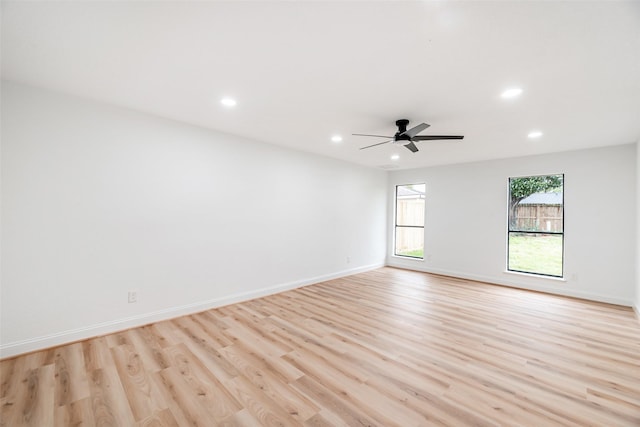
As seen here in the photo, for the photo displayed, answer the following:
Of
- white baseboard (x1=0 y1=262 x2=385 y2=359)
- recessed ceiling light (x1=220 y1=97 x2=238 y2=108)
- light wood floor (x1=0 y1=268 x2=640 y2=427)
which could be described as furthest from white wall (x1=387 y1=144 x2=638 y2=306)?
recessed ceiling light (x1=220 y1=97 x2=238 y2=108)

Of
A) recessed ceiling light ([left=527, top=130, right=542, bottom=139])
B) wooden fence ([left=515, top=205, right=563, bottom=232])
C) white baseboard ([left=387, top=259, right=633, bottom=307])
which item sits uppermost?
recessed ceiling light ([left=527, top=130, right=542, bottom=139])

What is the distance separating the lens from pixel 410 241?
22.7 ft

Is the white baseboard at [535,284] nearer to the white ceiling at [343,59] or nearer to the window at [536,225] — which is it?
the window at [536,225]

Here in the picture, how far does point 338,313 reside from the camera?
3.71 meters

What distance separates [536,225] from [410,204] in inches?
101

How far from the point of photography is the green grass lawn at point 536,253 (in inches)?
192

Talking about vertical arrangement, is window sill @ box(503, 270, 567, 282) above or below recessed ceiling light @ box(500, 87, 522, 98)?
below

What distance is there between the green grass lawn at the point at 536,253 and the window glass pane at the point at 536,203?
6.8 inches

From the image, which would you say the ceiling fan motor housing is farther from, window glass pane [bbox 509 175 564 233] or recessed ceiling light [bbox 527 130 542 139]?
window glass pane [bbox 509 175 564 233]

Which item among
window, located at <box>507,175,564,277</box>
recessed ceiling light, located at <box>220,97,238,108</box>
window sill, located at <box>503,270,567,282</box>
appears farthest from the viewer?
window, located at <box>507,175,564,277</box>

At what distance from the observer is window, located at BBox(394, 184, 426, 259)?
6664 millimetres

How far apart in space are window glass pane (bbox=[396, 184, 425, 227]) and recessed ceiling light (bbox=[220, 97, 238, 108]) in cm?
501

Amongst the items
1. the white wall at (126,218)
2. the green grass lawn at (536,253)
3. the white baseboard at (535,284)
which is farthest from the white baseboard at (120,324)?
the green grass lawn at (536,253)

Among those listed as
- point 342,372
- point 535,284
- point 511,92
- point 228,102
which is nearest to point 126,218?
point 228,102
